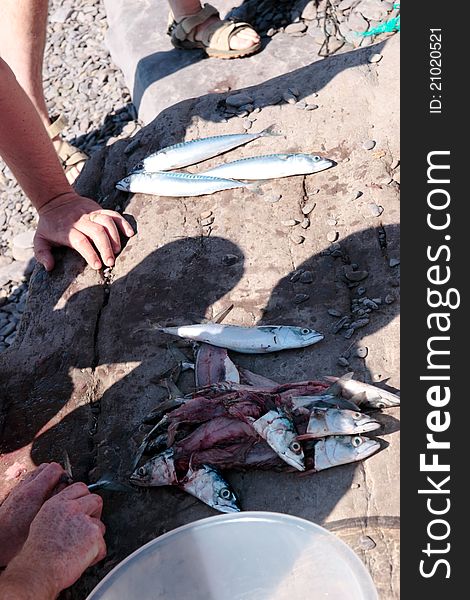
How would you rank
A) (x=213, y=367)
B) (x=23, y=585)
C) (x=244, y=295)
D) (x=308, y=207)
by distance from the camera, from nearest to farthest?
1. (x=23, y=585)
2. (x=213, y=367)
3. (x=244, y=295)
4. (x=308, y=207)

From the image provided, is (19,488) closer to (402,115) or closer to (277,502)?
(277,502)

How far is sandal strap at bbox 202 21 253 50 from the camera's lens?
246 inches

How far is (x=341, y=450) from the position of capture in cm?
314

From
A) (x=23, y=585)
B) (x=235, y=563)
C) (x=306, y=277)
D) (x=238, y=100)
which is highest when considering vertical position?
(x=238, y=100)

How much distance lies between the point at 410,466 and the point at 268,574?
2.29 ft

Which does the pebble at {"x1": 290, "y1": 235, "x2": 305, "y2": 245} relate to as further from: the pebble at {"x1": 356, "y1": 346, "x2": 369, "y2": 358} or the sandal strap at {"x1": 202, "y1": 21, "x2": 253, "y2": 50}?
the sandal strap at {"x1": 202, "y1": 21, "x2": 253, "y2": 50}

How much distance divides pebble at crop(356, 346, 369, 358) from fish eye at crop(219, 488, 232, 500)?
0.88m

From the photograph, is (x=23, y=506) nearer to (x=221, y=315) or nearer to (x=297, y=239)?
(x=221, y=315)

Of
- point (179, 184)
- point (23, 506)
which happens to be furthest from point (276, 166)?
point (23, 506)

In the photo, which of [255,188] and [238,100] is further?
[238,100]

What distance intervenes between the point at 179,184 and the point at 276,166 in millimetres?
573

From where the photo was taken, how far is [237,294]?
4.12m

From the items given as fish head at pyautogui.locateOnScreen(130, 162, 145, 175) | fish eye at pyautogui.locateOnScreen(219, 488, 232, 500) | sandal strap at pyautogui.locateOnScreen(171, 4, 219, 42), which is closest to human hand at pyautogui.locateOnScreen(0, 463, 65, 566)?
fish eye at pyautogui.locateOnScreen(219, 488, 232, 500)

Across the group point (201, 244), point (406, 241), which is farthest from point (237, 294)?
point (406, 241)
